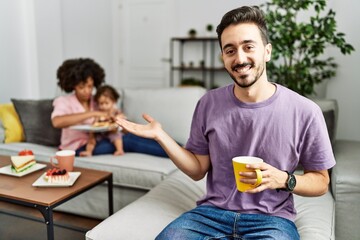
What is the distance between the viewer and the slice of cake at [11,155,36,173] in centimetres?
184

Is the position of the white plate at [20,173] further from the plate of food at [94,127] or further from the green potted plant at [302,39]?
the green potted plant at [302,39]

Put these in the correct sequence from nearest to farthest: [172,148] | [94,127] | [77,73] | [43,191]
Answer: [172,148] < [43,191] < [94,127] < [77,73]

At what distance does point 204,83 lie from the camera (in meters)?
5.29

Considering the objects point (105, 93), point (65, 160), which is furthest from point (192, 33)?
point (65, 160)

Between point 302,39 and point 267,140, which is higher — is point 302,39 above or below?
above

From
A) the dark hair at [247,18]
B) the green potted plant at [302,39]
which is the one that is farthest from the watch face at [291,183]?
the green potted plant at [302,39]

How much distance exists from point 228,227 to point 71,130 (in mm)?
1612

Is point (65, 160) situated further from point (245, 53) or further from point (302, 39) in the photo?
point (302, 39)

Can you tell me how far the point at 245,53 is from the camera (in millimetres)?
1204

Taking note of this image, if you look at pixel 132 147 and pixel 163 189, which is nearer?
pixel 163 189

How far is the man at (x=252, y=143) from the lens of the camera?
1205 mm

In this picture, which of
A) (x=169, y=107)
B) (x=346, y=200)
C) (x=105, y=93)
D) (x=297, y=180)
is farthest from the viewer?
(x=169, y=107)

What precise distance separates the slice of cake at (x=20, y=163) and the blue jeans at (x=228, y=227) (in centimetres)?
99

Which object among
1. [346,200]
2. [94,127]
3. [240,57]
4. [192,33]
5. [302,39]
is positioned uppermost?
[192,33]
